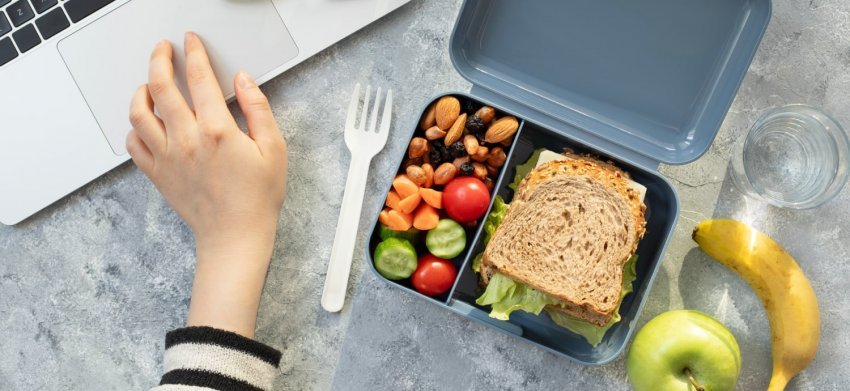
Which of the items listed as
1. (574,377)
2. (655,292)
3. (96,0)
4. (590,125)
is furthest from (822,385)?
(96,0)

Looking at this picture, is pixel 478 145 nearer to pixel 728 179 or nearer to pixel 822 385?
pixel 728 179

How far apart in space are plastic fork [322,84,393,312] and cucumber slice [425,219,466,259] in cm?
16

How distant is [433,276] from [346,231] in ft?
0.62

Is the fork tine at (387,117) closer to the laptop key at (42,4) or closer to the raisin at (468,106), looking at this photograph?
the raisin at (468,106)

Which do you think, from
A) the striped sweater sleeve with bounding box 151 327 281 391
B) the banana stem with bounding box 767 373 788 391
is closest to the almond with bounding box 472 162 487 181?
the striped sweater sleeve with bounding box 151 327 281 391

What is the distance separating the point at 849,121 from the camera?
3.93 feet

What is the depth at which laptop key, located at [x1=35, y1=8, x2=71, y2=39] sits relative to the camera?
1.07 metres

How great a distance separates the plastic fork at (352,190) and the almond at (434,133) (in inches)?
4.5

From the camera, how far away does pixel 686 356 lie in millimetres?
1082

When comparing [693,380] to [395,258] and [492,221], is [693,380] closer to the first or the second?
[492,221]

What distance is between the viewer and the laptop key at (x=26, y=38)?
3.54 ft

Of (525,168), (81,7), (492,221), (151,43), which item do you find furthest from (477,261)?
(81,7)

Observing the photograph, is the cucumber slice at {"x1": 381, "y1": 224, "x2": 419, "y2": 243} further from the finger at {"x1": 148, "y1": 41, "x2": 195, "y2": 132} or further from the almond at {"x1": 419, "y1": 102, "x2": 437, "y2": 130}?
the finger at {"x1": 148, "y1": 41, "x2": 195, "y2": 132}

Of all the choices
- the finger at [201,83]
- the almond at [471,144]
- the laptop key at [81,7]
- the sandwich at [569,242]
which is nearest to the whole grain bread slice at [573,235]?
the sandwich at [569,242]
